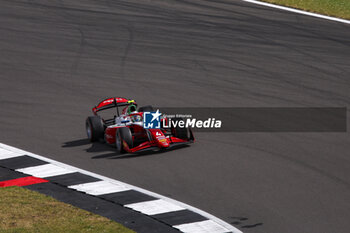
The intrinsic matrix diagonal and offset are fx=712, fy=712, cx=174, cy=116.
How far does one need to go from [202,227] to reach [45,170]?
4.65 metres

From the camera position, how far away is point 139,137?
16578mm

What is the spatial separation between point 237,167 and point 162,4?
1716cm

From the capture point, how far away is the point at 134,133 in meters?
16.6

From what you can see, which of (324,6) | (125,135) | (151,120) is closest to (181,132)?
(151,120)

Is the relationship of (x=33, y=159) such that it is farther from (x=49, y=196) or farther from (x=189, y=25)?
(x=189, y=25)

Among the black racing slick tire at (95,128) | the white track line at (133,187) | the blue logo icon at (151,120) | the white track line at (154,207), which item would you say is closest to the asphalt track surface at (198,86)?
the white track line at (133,187)

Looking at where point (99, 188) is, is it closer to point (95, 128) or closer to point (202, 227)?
point (202, 227)

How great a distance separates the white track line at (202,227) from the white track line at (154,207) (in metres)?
0.78

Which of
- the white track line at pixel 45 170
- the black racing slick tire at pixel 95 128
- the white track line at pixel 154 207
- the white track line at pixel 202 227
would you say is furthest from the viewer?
the black racing slick tire at pixel 95 128

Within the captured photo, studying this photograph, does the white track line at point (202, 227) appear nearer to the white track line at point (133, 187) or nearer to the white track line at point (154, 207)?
the white track line at point (133, 187)

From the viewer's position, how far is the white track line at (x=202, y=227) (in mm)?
11953

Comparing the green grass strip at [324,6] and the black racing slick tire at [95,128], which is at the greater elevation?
the green grass strip at [324,6]

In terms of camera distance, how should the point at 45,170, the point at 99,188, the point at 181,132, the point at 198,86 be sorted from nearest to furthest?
1. the point at 99,188
2. the point at 45,170
3. the point at 181,132
4. the point at 198,86

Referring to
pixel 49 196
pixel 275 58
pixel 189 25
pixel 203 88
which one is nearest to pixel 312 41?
pixel 275 58
